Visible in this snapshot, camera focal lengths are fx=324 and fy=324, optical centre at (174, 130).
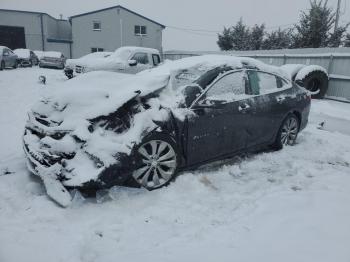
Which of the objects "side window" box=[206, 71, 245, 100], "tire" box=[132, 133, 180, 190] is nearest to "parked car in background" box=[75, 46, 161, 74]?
"side window" box=[206, 71, 245, 100]

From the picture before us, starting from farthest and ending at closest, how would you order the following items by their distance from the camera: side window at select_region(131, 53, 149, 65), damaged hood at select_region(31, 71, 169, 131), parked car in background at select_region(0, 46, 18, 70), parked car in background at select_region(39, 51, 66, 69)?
parked car in background at select_region(39, 51, 66, 69), parked car in background at select_region(0, 46, 18, 70), side window at select_region(131, 53, 149, 65), damaged hood at select_region(31, 71, 169, 131)

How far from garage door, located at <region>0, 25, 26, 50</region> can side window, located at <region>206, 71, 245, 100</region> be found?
3684 centimetres

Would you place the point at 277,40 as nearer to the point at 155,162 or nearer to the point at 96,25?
the point at 96,25

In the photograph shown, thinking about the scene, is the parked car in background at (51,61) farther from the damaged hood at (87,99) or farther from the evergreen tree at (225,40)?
the damaged hood at (87,99)

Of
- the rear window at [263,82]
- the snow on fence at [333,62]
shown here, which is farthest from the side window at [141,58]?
the rear window at [263,82]

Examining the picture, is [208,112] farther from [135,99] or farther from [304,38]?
[304,38]

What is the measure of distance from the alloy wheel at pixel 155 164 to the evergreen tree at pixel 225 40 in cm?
3089

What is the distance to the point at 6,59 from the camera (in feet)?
63.2

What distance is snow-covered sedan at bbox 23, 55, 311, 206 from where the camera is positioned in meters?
3.58

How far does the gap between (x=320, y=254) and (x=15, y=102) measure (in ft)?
29.1

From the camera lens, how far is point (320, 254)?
288 centimetres

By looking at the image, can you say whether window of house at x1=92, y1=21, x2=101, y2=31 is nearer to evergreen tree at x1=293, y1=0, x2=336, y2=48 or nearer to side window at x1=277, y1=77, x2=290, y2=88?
evergreen tree at x1=293, y1=0, x2=336, y2=48

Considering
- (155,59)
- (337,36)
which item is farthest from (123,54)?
(337,36)

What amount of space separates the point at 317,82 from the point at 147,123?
11.2 metres
